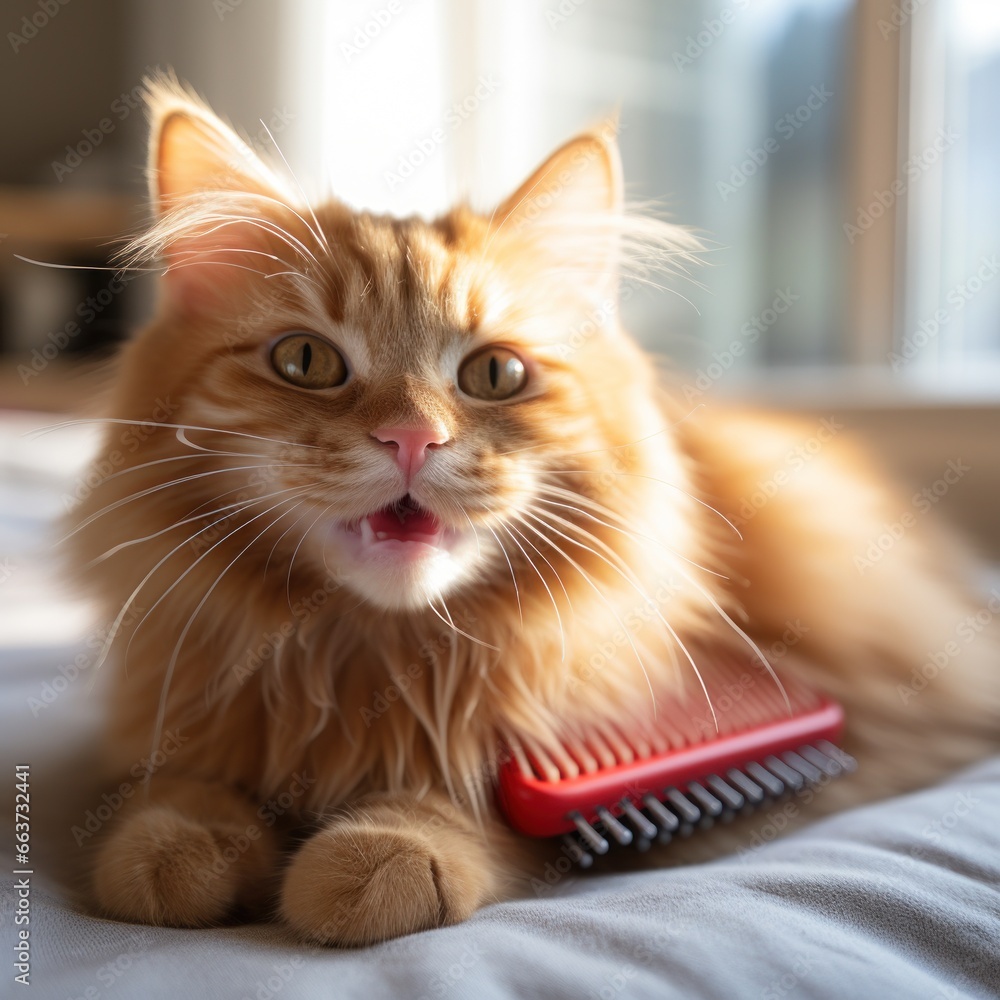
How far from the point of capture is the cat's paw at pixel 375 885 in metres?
0.74

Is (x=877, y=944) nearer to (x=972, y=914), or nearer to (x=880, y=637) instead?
(x=972, y=914)

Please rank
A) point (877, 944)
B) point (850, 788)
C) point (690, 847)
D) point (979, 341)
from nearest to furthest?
point (877, 944), point (690, 847), point (850, 788), point (979, 341)

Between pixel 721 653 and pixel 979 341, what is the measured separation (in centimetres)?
212

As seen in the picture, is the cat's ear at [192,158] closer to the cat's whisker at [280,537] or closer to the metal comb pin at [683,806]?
the cat's whisker at [280,537]

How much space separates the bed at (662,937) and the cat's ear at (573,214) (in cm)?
71

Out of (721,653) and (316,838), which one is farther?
(721,653)

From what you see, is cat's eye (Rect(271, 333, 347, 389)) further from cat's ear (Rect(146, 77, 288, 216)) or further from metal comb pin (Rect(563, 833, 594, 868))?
metal comb pin (Rect(563, 833, 594, 868))

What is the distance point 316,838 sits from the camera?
2.76 ft

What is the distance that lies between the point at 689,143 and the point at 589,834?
320cm

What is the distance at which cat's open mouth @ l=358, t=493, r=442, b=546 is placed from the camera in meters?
0.92

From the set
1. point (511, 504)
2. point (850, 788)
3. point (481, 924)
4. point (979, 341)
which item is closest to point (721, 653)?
point (850, 788)

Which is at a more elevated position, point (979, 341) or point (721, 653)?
point (979, 341)

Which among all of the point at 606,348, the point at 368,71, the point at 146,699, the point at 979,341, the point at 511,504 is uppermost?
the point at 368,71

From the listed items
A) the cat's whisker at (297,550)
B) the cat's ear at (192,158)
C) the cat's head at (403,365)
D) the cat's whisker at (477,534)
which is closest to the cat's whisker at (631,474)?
the cat's head at (403,365)
